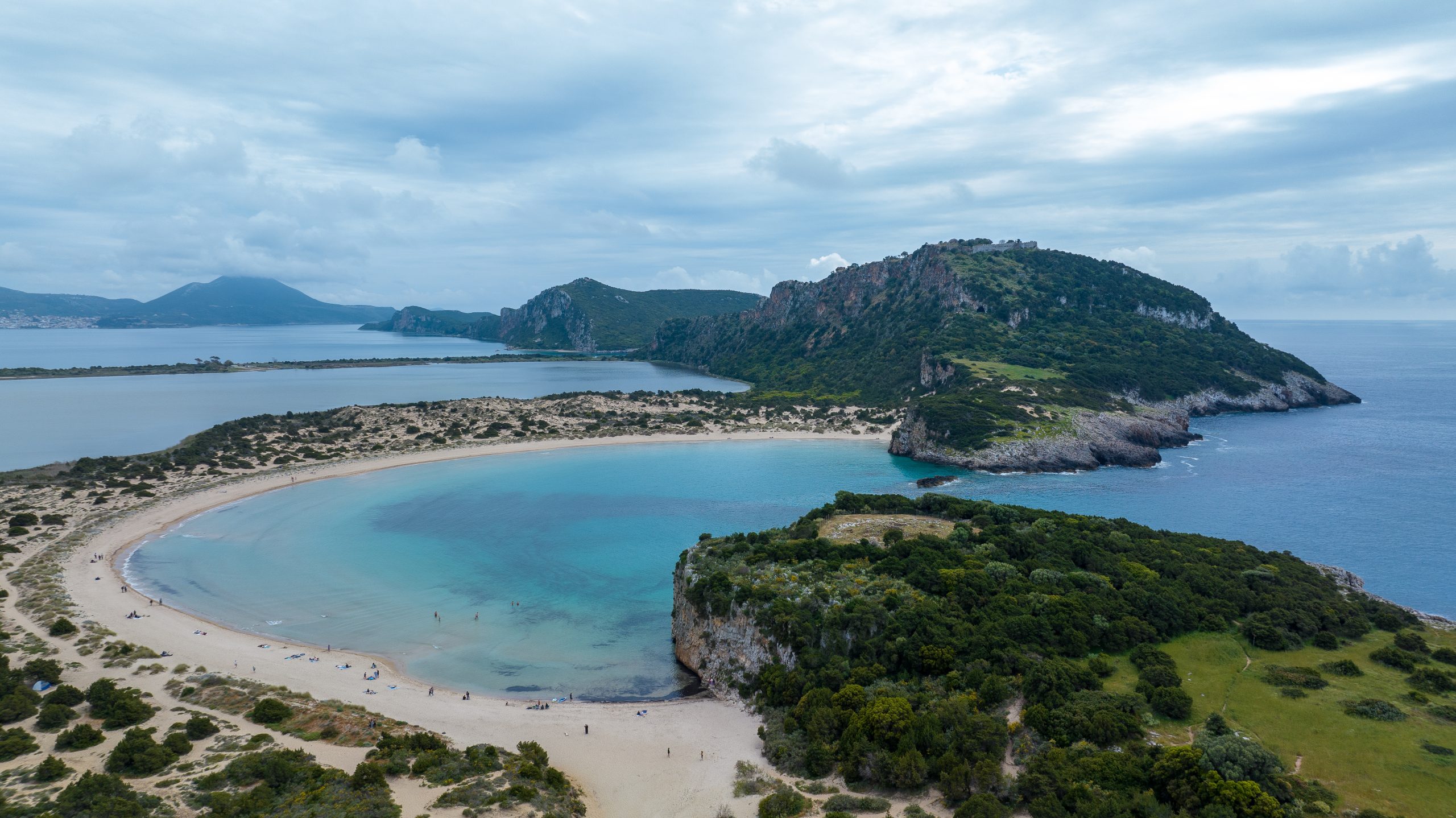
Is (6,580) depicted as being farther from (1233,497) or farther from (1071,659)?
(1233,497)

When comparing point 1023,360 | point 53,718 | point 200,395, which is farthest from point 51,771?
point 200,395

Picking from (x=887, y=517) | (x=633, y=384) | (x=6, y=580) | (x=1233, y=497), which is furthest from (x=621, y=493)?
(x=633, y=384)

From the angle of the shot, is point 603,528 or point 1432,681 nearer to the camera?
point 1432,681

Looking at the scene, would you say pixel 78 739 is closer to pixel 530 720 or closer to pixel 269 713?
pixel 269 713

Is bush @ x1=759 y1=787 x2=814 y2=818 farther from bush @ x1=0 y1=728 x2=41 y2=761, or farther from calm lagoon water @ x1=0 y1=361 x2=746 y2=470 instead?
calm lagoon water @ x1=0 y1=361 x2=746 y2=470

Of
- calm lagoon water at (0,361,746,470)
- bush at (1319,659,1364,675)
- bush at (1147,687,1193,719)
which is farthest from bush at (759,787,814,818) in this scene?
calm lagoon water at (0,361,746,470)

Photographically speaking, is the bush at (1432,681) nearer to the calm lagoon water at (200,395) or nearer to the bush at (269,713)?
the bush at (269,713)
